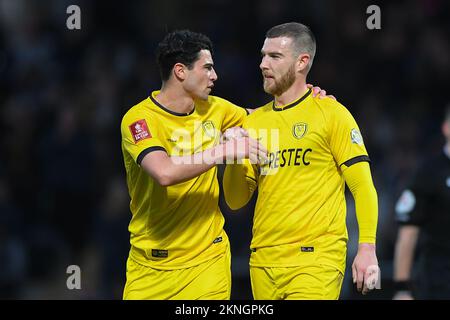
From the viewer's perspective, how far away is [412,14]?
12570 millimetres

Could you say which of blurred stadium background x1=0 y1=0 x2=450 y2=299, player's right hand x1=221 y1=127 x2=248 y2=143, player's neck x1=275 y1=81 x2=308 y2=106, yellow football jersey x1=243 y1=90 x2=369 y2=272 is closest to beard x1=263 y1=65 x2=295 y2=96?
player's neck x1=275 y1=81 x2=308 y2=106

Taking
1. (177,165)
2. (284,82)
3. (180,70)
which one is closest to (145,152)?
(177,165)

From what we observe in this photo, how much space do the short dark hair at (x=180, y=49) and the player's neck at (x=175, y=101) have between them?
0.38 feet

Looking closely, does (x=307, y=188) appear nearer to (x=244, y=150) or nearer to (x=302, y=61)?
(x=244, y=150)

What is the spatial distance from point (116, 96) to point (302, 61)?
6.06 m

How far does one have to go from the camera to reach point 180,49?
Answer: 21.9 feet

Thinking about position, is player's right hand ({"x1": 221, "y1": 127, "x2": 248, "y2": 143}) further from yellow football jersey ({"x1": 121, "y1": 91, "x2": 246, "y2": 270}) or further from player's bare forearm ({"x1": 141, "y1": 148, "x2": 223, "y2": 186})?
yellow football jersey ({"x1": 121, "y1": 91, "x2": 246, "y2": 270})

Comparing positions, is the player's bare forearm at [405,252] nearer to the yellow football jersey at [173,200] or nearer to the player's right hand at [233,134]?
the yellow football jersey at [173,200]

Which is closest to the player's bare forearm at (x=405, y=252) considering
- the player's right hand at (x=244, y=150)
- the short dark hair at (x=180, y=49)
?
the player's right hand at (x=244, y=150)

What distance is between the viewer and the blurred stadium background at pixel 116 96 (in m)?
11.3

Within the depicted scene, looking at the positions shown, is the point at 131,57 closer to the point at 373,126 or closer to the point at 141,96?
the point at 141,96

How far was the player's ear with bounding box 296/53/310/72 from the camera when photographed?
647cm

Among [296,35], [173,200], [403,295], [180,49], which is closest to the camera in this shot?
[296,35]

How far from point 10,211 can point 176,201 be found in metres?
5.71
